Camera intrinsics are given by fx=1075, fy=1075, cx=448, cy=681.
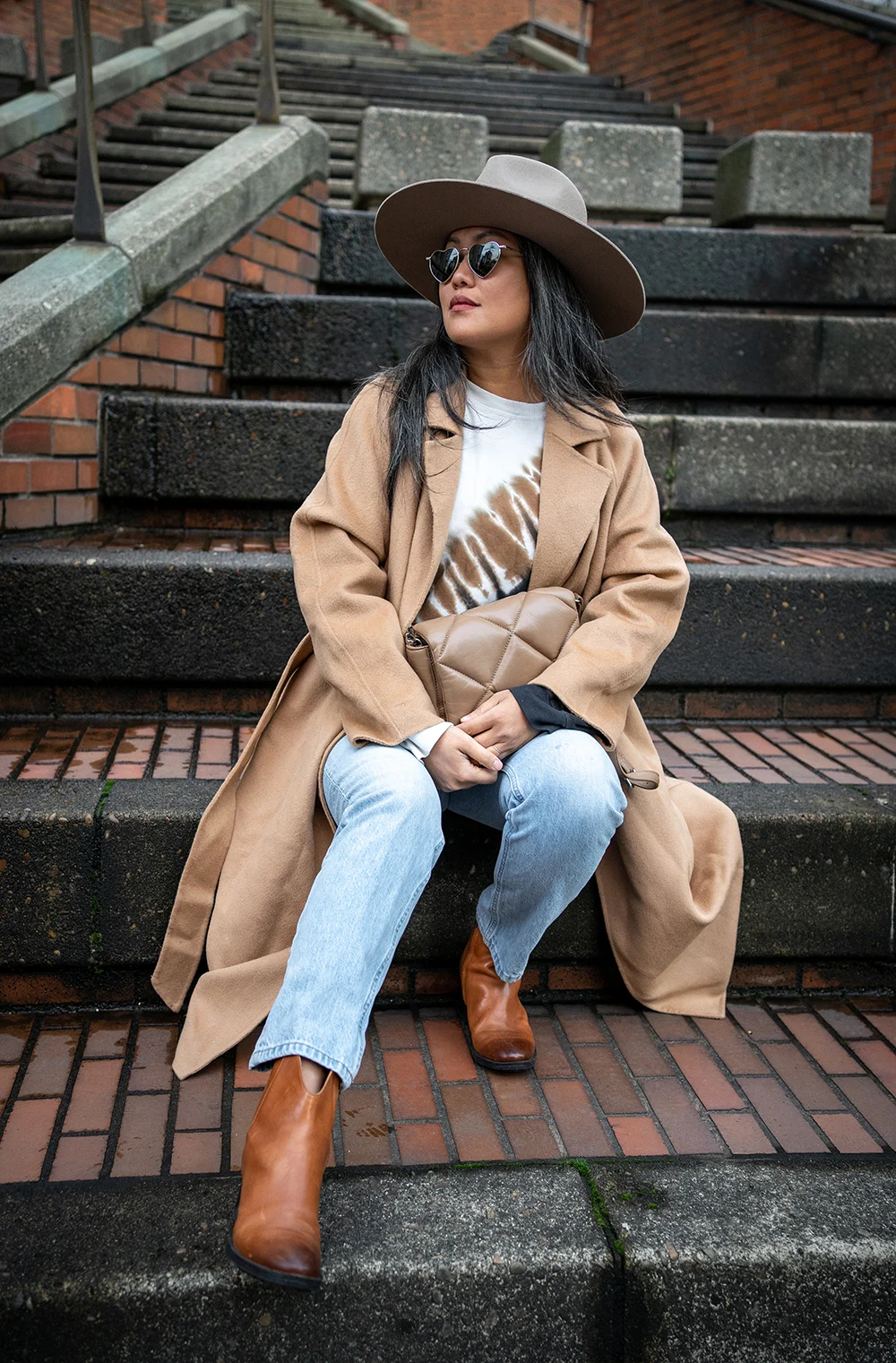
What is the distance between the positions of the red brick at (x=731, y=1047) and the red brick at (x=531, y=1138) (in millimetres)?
427

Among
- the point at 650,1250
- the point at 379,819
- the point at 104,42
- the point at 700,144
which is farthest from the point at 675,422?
the point at 104,42

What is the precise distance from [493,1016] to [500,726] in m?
0.58

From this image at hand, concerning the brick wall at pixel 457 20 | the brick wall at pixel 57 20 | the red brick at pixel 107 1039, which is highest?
the brick wall at pixel 457 20

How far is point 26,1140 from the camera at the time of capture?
5.87 ft

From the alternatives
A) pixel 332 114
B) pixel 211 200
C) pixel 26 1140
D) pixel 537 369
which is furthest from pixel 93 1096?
pixel 332 114

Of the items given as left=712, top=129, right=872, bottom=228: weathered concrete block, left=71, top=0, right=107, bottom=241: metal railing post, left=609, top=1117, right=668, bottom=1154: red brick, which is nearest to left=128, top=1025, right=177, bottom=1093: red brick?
left=609, top=1117, right=668, bottom=1154: red brick

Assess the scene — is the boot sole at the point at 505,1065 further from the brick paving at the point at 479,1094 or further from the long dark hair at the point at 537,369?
the long dark hair at the point at 537,369

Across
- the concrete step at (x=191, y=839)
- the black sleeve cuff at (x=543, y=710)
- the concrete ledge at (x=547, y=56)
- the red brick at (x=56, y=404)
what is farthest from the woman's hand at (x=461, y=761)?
the concrete ledge at (x=547, y=56)

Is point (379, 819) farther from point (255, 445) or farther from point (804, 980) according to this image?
point (255, 445)

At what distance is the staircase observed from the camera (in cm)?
580

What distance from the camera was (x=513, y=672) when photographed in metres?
2.05

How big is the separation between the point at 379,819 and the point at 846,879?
3.78ft

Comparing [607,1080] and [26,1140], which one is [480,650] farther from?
[26,1140]

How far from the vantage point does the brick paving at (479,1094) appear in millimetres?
1806
